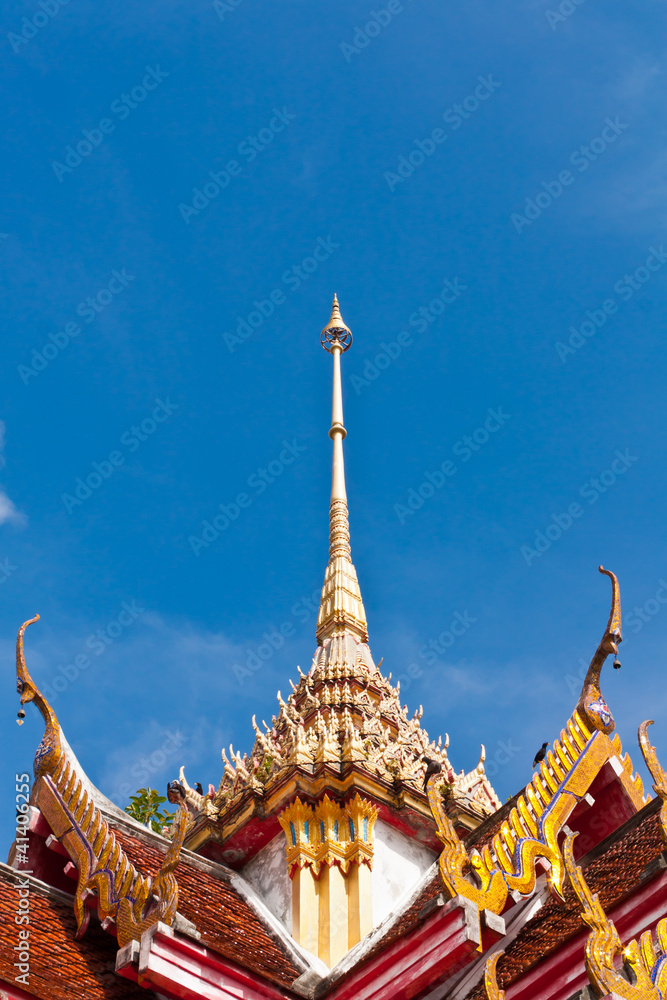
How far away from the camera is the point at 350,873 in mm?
12031

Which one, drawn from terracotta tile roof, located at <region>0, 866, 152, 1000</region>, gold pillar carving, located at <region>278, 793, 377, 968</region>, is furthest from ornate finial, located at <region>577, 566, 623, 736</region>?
terracotta tile roof, located at <region>0, 866, 152, 1000</region>

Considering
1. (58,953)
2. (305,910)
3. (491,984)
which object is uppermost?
(305,910)

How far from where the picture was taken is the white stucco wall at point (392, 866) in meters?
12.1

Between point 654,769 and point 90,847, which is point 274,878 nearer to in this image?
point 90,847

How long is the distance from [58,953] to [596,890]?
13.6ft

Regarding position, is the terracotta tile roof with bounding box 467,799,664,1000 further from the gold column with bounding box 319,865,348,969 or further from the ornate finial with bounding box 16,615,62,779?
the ornate finial with bounding box 16,615,62,779

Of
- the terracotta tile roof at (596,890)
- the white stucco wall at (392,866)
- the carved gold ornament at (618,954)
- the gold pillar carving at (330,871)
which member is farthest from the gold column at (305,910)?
the carved gold ornament at (618,954)

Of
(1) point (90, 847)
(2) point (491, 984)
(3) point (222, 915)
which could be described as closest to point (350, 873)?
(3) point (222, 915)

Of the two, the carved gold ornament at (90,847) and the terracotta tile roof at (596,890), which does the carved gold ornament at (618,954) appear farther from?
the carved gold ornament at (90,847)

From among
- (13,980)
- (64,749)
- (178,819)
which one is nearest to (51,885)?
(64,749)

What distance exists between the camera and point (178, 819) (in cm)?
1008

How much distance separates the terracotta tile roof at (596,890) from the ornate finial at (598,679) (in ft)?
3.42

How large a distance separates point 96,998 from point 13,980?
34.6 inches

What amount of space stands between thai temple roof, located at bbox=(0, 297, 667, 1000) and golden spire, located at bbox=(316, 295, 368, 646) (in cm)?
137
